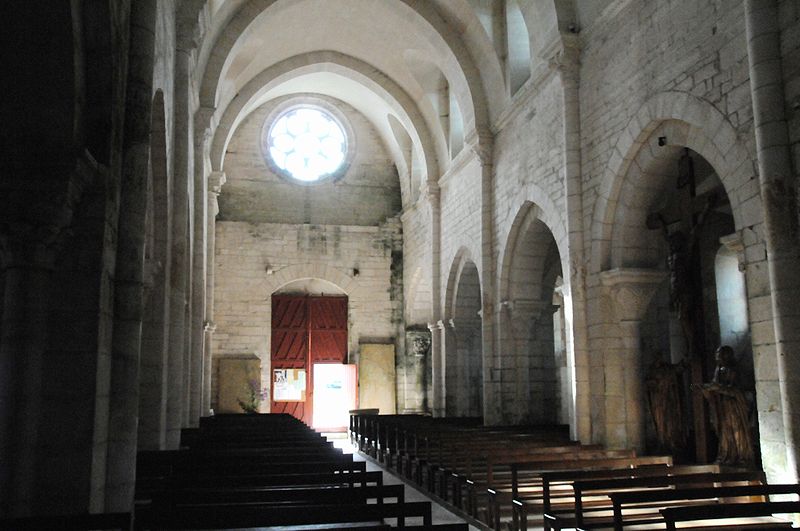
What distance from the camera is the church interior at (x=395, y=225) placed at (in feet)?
17.7

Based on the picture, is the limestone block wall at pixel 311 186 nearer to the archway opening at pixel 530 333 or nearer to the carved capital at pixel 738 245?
the archway opening at pixel 530 333

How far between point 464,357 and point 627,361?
25.4 ft

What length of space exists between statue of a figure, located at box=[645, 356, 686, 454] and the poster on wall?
13.6 m

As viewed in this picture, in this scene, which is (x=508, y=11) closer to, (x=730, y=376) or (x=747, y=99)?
(x=747, y=99)

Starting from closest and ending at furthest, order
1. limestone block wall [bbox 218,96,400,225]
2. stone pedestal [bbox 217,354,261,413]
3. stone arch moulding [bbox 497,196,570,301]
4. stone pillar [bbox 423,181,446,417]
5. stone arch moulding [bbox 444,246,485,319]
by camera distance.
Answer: stone arch moulding [bbox 497,196,570,301] → stone arch moulding [bbox 444,246,485,319] → stone pillar [bbox 423,181,446,417] → stone pedestal [bbox 217,354,261,413] → limestone block wall [bbox 218,96,400,225]

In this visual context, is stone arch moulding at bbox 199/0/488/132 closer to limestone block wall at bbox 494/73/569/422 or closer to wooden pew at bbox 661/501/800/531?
limestone block wall at bbox 494/73/569/422

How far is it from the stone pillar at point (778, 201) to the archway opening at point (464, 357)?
36.9ft

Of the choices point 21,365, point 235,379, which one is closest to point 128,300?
point 21,365

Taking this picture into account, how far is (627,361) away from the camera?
427 inches

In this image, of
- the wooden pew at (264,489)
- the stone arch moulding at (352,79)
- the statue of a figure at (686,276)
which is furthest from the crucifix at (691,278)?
the stone arch moulding at (352,79)

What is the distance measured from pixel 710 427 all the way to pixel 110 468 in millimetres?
7725

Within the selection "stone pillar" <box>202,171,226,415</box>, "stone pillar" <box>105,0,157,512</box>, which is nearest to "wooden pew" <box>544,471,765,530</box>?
"stone pillar" <box>105,0,157,512</box>

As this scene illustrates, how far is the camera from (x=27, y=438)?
17.1 ft

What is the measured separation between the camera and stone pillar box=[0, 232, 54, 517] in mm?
5152
